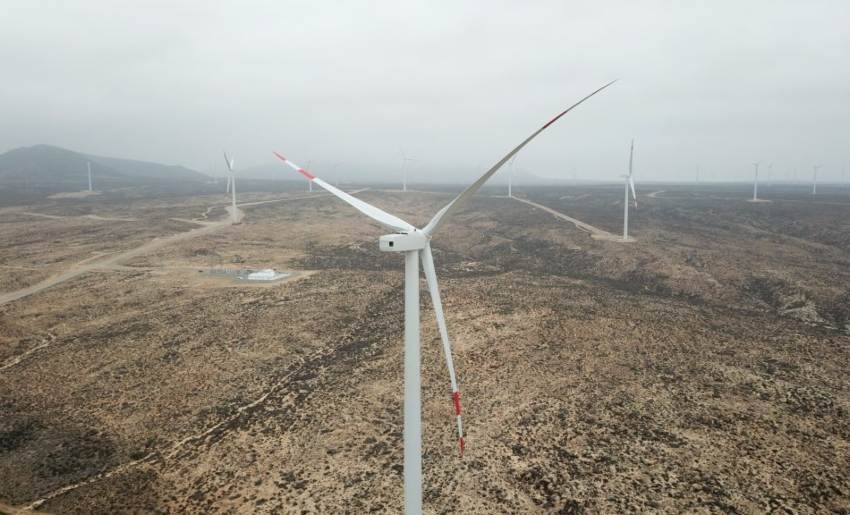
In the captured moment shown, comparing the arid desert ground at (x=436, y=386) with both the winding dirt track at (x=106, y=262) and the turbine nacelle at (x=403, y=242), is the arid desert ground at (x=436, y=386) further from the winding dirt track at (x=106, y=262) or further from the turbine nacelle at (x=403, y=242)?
the turbine nacelle at (x=403, y=242)

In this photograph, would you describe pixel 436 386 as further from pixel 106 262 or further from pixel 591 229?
pixel 591 229

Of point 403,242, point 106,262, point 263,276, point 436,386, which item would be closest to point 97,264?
point 106,262

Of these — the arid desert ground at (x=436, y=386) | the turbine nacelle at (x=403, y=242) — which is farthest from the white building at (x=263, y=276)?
the turbine nacelle at (x=403, y=242)

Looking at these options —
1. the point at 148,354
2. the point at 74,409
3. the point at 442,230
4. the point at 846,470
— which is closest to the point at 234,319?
the point at 148,354

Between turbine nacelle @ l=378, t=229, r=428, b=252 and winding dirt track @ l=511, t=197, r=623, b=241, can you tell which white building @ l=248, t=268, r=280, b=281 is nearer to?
turbine nacelle @ l=378, t=229, r=428, b=252

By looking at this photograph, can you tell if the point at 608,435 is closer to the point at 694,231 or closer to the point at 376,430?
the point at 376,430

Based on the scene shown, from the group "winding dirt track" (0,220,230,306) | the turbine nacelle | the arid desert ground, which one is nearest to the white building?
the arid desert ground
